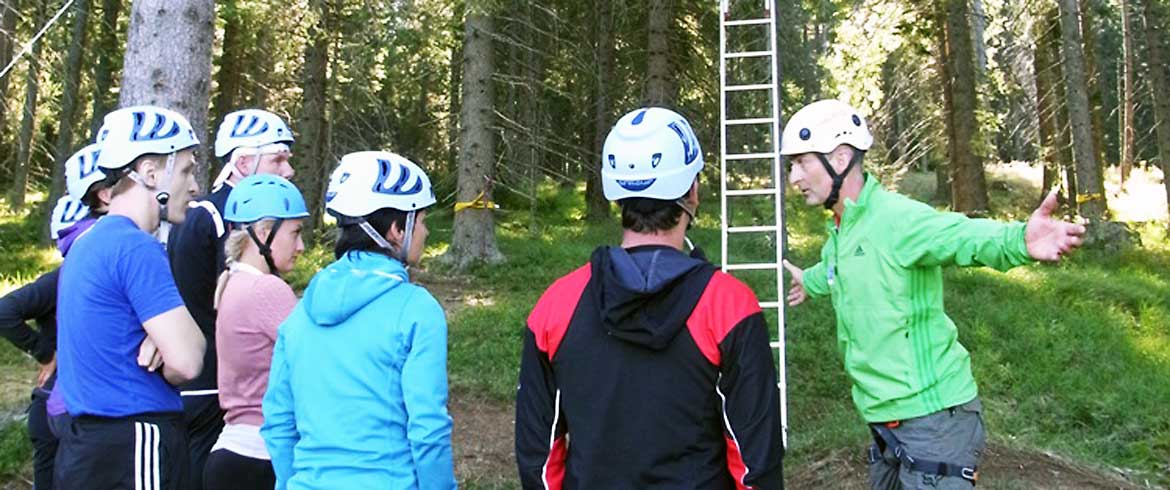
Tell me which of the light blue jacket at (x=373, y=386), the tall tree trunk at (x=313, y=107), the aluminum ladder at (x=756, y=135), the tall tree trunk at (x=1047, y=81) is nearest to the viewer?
the light blue jacket at (x=373, y=386)

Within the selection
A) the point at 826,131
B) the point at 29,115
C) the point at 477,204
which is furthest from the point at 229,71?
the point at 826,131

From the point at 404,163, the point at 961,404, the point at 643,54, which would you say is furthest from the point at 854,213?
the point at 643,54

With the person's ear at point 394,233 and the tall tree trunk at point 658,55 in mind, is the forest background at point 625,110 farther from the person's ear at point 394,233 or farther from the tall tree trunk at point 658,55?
the person's ear at point 394,233

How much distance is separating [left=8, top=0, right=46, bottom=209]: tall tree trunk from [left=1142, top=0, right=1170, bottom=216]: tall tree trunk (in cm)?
1834

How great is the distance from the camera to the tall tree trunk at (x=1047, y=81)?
20266 mm

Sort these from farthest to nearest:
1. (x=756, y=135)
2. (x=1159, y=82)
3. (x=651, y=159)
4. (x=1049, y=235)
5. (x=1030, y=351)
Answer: (x=756, y=135), (x=1159, y=82), (x=1030, y=351), (x=1049, y=235), (x=651, y=159)

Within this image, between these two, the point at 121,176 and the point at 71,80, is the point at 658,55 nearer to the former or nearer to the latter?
the point at 71,80

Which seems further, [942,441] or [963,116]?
[963,116]

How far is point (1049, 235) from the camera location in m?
3.82

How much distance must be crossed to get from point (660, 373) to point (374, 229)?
44.1 inches

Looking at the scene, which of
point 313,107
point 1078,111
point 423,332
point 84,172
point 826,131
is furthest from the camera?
point 313,107

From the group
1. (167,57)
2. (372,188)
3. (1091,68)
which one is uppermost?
(1091,68)

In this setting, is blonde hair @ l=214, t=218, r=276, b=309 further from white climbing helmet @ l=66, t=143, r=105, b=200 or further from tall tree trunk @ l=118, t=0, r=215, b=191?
tall tree trunk @ l=118, t=0, r=215, b=191

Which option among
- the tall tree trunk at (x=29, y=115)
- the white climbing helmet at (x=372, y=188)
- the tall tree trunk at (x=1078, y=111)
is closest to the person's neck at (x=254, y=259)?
the white climbing helmet at (x=372, y=188)
